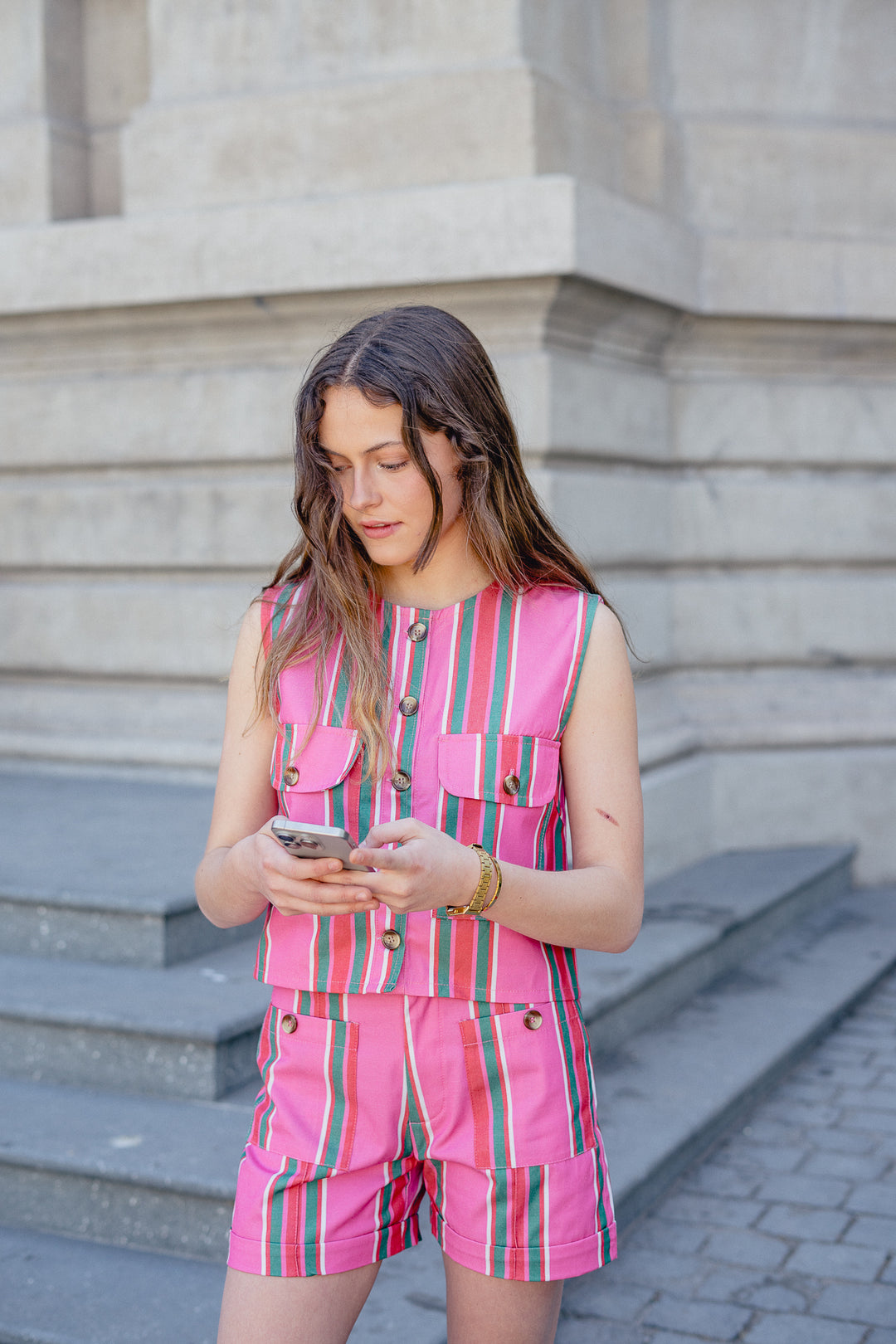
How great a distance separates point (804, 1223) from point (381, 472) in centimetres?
269

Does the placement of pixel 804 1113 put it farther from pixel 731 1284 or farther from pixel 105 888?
pixel 105 888

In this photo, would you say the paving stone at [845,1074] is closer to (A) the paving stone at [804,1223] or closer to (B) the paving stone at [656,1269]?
(A) the paving stone at [804,1223]

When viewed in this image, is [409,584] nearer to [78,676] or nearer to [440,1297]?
[440,1297]

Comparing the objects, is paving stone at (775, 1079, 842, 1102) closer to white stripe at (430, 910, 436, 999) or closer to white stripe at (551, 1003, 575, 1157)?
white stripe at (551, 1003, 575, 1157)

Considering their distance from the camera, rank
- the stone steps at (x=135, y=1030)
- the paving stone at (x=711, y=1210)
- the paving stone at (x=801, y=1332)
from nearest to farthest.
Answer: the paving stone at (x=801, y=1332) < the stone steps at (x=135, y=1030) < the paving stone at (x=711, y=1210)

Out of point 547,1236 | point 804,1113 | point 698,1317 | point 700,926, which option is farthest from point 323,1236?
point 700,926

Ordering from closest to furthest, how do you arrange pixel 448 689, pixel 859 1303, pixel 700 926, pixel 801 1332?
pixel 448 689 → pixel 801 1332 → pixel 859 1303 → pixel 700 926

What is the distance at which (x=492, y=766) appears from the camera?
196 cm

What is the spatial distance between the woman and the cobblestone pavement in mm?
1552

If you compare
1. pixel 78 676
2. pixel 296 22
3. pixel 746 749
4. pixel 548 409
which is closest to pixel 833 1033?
pixel 746 749

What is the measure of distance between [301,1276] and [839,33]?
6.36 m

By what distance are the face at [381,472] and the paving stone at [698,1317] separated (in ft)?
7.03

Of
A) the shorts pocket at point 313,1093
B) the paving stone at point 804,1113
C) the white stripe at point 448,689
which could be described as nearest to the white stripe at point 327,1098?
the shorts pocket at point 313,1093

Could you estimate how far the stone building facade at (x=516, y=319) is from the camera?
225 inches
